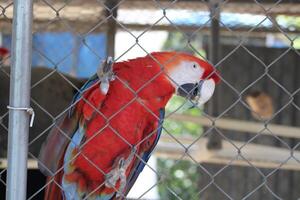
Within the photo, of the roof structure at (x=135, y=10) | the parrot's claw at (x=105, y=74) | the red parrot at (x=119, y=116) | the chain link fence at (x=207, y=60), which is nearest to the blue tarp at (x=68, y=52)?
the chain link fence at (x=207, y=60)

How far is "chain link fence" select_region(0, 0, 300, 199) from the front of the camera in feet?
4.98

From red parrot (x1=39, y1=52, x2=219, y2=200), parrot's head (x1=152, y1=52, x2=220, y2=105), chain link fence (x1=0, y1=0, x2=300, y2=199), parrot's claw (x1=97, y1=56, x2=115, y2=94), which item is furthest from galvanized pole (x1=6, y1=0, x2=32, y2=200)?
parrot's head (x1=152, y1=52, x2=220, y2=105)

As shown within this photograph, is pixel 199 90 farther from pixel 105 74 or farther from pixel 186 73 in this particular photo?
pixel 105 74

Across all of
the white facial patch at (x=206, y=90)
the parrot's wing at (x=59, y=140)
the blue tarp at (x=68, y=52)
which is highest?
the blue tarp at (x=68, y=52)

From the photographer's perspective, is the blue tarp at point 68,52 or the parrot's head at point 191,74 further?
the blue tarp at point 68,52

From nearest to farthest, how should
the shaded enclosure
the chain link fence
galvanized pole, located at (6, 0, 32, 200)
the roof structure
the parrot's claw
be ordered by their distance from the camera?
galvanized pole, located at (6, 0, 32, 200) → the parrot's claw → the chain link fence → the roof structure → the shaded enclosure

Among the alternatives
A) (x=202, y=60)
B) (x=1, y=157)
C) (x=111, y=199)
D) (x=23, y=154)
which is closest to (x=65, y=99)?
(x=1, y=157)

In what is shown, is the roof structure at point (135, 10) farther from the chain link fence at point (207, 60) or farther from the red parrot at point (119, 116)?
the red parrot at point (119, 116)

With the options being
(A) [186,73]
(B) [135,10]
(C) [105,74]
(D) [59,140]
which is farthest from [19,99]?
(B) [135,10]

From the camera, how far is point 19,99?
1135 mm

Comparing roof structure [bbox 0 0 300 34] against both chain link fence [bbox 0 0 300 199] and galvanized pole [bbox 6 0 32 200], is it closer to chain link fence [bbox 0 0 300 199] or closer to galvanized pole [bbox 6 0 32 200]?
chain link fence [bbox 0 0 300 199]

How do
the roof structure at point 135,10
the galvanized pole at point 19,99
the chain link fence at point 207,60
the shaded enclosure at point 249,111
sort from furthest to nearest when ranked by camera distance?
the shaded enclosure at point 249,111 → the roof structure at point 135,10 → the chain link fence at point 207,60 → the galvanized pole at point 19,99

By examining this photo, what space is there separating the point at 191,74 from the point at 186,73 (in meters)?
0.01

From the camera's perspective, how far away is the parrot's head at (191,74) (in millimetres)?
1601
